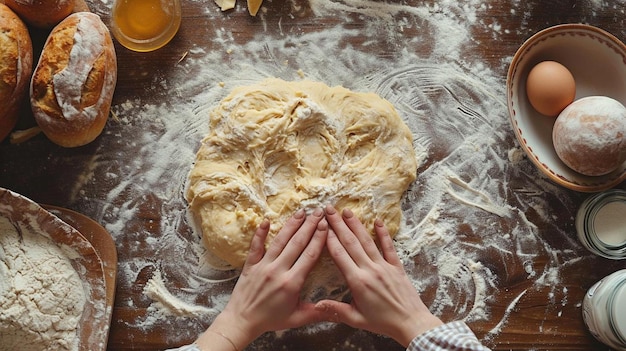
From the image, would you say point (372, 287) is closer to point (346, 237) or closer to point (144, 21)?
point (346, 237)

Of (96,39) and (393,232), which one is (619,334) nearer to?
(393,232)

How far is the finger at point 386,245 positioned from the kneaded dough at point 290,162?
0.10ft

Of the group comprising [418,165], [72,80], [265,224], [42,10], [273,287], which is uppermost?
[42,10]

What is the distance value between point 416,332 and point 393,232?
288 mm

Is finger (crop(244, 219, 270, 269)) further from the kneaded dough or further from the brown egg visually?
the brown egg

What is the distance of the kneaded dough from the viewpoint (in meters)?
1.52

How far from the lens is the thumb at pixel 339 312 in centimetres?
149

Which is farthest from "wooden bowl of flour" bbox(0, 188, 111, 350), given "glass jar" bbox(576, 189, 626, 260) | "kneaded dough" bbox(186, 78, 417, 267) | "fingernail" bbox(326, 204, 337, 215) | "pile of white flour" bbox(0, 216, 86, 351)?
"glass jar" bbox(576, 189, 626, 260)

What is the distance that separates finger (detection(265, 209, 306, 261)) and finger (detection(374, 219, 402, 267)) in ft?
0.70

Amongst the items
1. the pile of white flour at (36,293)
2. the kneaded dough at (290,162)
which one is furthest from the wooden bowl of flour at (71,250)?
the kneaded dough at (290,162)

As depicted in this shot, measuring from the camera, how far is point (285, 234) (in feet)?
4.92

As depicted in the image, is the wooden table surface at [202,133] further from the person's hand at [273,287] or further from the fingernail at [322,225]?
the fingernail at [322,225]

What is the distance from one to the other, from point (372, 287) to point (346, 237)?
150 mm

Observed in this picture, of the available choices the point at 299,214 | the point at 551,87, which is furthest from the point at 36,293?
the point at 551,87
